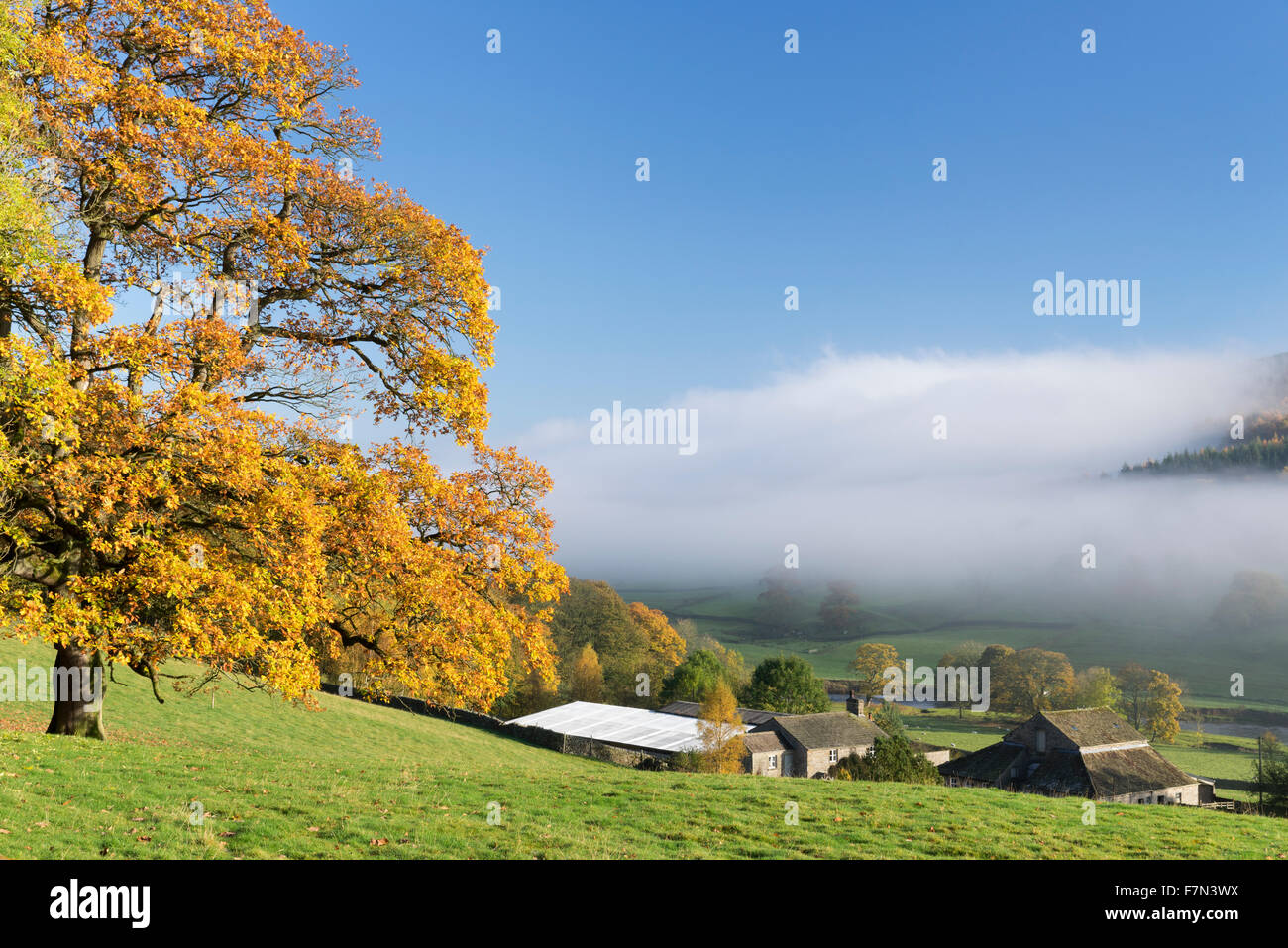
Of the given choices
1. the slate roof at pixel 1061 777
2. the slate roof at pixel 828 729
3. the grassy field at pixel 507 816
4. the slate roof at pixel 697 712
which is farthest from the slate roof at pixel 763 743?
the grassy field at pixel 507 816

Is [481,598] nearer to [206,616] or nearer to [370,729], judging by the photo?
[206,616]

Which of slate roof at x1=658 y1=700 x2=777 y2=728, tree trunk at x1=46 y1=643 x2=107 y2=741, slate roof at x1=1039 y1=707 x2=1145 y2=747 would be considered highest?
tree trunk at x1=46 y1=643 x2=107 y2=741

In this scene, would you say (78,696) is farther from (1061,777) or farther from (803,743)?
(1061,777)

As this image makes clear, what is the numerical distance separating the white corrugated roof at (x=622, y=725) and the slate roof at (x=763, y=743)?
4.34 m

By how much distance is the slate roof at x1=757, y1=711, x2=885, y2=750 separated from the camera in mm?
66875

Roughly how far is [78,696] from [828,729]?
61.1 metres

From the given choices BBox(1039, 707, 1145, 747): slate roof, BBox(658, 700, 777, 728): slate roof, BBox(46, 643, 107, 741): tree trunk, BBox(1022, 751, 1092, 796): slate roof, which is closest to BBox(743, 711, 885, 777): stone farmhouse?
BBox(658, 700, 777, 728): slate roof

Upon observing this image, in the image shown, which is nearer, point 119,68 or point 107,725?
point 119,68

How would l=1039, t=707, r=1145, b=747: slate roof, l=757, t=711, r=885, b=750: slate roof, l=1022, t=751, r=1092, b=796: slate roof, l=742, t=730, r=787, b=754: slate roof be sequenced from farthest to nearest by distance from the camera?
l=757, t=711, r=885, b=750: slate roof
l=742, t=730, r=787, b=754: slate roof
l=1039, t=707, r=1145, b=747: slate roof
l=1022, t=751, r=1092, b=796: slate roof

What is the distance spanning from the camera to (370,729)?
4459cm

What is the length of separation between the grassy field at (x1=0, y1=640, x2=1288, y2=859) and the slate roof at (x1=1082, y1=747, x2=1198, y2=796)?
4160 cm

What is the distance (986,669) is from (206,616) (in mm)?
128603

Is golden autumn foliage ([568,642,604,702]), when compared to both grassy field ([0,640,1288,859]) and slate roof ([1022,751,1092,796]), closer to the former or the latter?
slate roof ([1022,751,1092,796])
